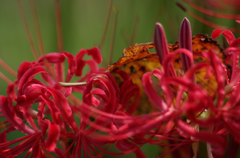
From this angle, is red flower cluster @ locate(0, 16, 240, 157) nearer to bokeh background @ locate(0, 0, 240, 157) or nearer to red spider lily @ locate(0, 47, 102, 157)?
red spider lily @ locate(0, 47, 102, 157)

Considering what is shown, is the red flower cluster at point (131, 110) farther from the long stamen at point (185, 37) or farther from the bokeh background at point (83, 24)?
the bokeh background at point (83, 24)

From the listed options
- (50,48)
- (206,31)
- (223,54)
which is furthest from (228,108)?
(50,48)

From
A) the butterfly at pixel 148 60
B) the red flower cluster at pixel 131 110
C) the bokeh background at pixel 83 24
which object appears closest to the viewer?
the red flower cluster at pixel 131 110

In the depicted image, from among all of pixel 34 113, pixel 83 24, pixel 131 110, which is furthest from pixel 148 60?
pixel 83 24

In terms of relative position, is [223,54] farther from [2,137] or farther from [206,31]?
[206,31]

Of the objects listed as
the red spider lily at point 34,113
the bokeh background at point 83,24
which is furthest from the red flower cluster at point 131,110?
the bokeh background at point 83,24

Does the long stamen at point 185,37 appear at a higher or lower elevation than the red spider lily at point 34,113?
higher

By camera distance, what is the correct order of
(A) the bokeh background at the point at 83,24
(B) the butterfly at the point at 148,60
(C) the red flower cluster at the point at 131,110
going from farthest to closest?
(A) the bokeh background at the point at 83,24 < (B) the butterfly at the point at 148,60 < (C) the red flower cluster at the point at 131,110

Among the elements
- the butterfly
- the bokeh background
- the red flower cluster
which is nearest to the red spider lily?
the red flower cluster
